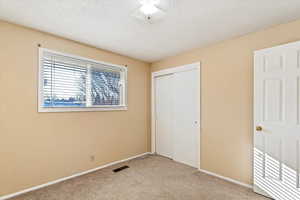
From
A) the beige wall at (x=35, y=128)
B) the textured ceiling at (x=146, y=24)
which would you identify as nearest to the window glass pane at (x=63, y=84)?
the beige wall at (x=35, y=128)

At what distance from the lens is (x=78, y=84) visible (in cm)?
268

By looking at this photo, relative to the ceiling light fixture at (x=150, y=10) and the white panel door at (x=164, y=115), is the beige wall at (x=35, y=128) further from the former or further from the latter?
the ceiling light fixture at (x=150, y=10)

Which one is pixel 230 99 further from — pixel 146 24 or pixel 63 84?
pixel 63 84

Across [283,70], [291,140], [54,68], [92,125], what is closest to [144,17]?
[54,68]

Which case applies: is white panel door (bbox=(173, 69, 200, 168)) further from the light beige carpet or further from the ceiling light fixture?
the ceiling light fixture

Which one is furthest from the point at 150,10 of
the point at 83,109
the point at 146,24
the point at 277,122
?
the point at 277,122

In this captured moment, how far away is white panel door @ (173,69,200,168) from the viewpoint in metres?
2.99

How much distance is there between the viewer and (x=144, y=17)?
73.2 inches

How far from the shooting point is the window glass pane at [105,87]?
9.49 ft

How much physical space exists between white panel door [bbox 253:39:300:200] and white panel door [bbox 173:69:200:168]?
1014mm

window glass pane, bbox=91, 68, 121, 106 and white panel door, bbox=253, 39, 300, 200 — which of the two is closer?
white panel door, bbox=253, 39, 300, 200

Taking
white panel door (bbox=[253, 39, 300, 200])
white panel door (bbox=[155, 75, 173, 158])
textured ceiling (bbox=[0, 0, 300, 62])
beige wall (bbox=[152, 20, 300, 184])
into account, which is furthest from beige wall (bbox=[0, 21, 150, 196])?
white panel door (bbox=[253, 39, 300, 200])

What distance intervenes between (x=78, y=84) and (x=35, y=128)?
927 millimetres

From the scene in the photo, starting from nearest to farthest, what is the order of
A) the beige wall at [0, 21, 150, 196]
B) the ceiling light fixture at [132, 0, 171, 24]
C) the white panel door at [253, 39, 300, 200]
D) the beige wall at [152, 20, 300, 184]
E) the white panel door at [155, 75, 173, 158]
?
the ceiling light fixture at [132, 0, 171, 24], the white panel door at [253, 39, 300, 200], the beige wall at [0, 21, 150, 196], the beige wall at [152, 20, 300, 184], the white panel door at [155, 75, 173, 158]
